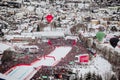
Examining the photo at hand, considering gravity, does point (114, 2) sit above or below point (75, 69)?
above

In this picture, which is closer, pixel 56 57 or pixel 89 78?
pixel 89 78

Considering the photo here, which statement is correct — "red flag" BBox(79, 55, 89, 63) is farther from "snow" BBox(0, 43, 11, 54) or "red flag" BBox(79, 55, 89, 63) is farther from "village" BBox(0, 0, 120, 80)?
"snow" BBox(0, 43, 11, 54)

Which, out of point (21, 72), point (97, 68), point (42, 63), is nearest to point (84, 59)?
point (97, 68)

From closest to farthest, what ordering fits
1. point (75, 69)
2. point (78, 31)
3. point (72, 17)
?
1. point (75, 69)
2. point (78, 31)
3. point (72, 17)

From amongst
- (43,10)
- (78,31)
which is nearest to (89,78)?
(78,31)

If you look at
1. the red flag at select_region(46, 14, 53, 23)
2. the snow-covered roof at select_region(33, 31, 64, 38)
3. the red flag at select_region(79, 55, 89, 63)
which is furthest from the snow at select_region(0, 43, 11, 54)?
the red flag at select_region(46, 14, 53, 23)

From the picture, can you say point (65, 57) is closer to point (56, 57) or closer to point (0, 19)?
point (56, 57)

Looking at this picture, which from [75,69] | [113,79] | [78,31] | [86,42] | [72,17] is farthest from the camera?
[72,17]

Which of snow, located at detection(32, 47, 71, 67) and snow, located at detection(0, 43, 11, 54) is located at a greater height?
snow, located at detection(0, 43, 11, 54)
